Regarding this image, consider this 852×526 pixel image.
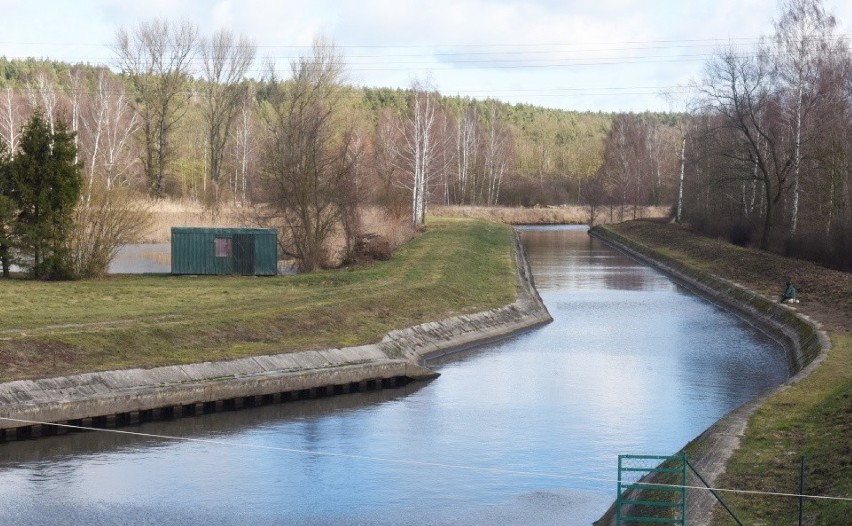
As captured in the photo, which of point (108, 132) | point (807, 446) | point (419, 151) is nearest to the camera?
point (807, 446)

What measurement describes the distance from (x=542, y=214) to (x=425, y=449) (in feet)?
341

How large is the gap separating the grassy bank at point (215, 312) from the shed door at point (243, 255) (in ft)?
4.28

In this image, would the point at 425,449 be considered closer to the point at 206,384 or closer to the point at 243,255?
the point at 206,384

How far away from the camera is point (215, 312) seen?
30.5 meters

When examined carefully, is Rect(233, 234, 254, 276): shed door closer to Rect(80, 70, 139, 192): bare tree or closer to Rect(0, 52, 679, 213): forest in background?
Rect(0, 52, 679, 213): forest in background

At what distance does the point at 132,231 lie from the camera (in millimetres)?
41000

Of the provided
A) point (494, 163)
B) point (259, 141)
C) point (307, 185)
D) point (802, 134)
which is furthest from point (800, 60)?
point (494, 163)

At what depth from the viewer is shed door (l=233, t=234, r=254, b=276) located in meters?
43.0

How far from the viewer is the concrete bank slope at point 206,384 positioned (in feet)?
68.4

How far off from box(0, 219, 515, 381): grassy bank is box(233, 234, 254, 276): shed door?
4.28ft

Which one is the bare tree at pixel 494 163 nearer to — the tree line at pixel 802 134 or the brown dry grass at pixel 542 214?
the brown dry grass at pixel 542 214

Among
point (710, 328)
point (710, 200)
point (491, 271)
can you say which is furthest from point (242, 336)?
point (710, 200)

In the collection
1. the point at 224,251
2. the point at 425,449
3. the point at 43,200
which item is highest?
the point at 43,200

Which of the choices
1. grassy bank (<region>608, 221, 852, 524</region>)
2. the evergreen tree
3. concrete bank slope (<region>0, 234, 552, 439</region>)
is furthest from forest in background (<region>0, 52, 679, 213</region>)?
grassy bank (<region>608, 221, 852, 524</region>)
